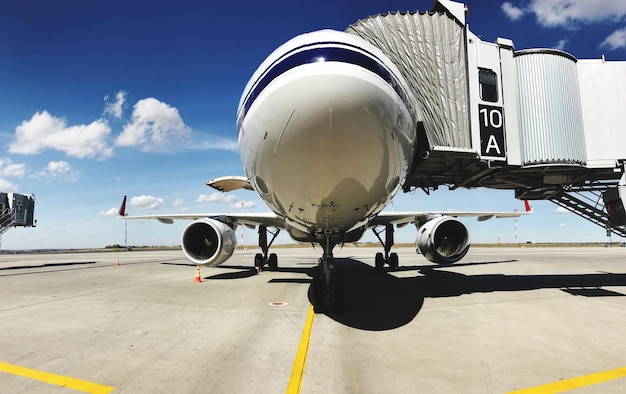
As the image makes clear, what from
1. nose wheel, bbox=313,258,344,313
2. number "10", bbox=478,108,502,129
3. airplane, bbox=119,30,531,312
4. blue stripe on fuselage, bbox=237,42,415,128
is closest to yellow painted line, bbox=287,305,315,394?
nose wheel, bbox=313,258,344,313

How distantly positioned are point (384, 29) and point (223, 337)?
772 centimetres

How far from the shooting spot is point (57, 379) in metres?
3.64

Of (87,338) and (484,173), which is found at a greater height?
(484,173)

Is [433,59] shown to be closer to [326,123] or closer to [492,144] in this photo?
[492,144]

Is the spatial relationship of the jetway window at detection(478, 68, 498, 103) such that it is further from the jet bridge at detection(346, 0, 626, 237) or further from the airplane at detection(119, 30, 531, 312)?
the airplane at detection(119, 30, 531, 312)

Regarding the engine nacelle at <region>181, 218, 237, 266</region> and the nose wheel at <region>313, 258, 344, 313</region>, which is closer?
the nose wheel at <region>313, 258, 344, 313</region>

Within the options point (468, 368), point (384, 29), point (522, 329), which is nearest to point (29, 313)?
point (468, 368)

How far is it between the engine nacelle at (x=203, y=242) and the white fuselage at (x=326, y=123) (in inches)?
234

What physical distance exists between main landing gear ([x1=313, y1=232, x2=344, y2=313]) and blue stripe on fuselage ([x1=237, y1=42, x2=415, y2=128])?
3191 mm

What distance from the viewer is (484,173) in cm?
946

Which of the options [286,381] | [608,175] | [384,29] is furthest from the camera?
[608,175]

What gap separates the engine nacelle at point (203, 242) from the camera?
10547 millimetres

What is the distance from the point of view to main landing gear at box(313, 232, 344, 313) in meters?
6.64

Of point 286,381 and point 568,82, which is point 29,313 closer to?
point 286,381
